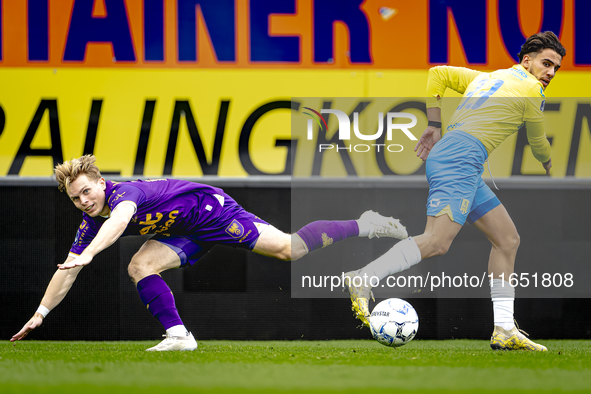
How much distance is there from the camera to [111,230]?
355cm

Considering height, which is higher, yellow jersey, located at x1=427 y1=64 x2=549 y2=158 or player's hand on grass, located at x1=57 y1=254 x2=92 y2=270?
yellow jersey, located at x1=427 y1=64 x2=549 y2=158

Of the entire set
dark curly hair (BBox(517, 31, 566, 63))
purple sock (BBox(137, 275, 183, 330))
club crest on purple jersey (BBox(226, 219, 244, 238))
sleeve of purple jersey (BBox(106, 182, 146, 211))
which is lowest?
purple sock (BBox(137, 275, 183, 330))

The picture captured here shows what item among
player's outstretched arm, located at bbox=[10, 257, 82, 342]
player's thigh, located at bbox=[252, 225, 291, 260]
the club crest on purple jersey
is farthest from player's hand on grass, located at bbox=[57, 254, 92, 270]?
player's thigh, located at bbox=[252, 225, 291, 260]

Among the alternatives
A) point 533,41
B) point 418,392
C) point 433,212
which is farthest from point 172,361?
point 533,41

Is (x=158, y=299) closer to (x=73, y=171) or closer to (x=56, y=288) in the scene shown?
(x=56, y=288)

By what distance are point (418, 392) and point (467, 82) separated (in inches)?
107

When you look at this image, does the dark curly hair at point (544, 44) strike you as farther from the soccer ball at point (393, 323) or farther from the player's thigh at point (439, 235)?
the soccer ball at point (393, 323)

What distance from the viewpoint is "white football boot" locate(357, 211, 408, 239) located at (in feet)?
14.9

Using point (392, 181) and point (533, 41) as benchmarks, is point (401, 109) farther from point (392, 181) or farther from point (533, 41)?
point (533, 41)

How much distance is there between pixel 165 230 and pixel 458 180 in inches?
75.1

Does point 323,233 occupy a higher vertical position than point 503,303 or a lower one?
higher

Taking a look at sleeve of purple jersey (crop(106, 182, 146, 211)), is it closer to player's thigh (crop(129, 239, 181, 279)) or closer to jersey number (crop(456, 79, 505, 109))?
player's thigh (crop(129, 239, 181, 279))

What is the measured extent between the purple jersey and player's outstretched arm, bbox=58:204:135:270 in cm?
22

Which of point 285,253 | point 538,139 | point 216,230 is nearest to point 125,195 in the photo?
point 216,230
